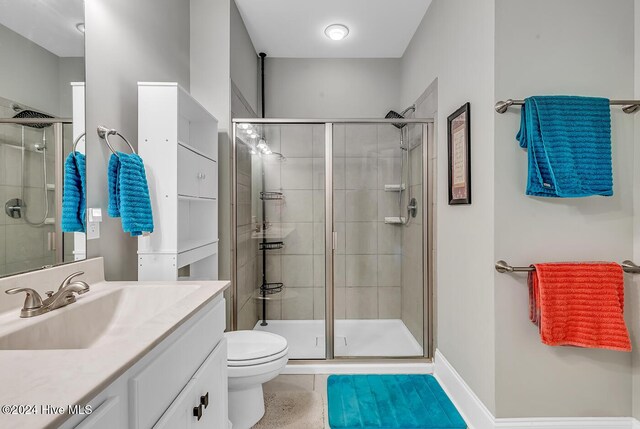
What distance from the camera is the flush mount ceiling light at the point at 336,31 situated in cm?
274

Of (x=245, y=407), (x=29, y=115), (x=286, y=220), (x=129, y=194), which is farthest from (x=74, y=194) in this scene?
(x=286, y=220)

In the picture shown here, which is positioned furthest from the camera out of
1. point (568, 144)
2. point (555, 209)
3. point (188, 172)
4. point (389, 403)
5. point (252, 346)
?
point (389, 403)

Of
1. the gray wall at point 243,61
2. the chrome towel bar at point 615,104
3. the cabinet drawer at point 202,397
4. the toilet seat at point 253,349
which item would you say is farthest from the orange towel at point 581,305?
the gray wall at point 243,61

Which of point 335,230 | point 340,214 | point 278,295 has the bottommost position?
point 278,295

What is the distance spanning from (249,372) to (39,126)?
134 centimetres

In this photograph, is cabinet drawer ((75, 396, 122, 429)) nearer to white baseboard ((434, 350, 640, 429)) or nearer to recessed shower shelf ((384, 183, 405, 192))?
white baseboard ((434, 350, 640, 429))

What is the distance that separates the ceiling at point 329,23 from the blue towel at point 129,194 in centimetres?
171

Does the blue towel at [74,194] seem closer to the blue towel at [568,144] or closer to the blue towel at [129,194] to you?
the blue towel at [129,194]

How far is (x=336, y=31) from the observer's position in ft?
9.12

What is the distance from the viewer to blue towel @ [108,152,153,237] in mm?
1326

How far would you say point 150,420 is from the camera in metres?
0.74

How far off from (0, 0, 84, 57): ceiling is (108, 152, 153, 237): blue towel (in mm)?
413

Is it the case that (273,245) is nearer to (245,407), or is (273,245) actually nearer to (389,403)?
(245,407)

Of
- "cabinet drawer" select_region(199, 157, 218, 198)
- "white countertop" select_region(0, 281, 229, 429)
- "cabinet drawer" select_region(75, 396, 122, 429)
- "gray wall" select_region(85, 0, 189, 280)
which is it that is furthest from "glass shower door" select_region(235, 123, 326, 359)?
"cabinet drawer" select_region(75, 396, 122, 429)
